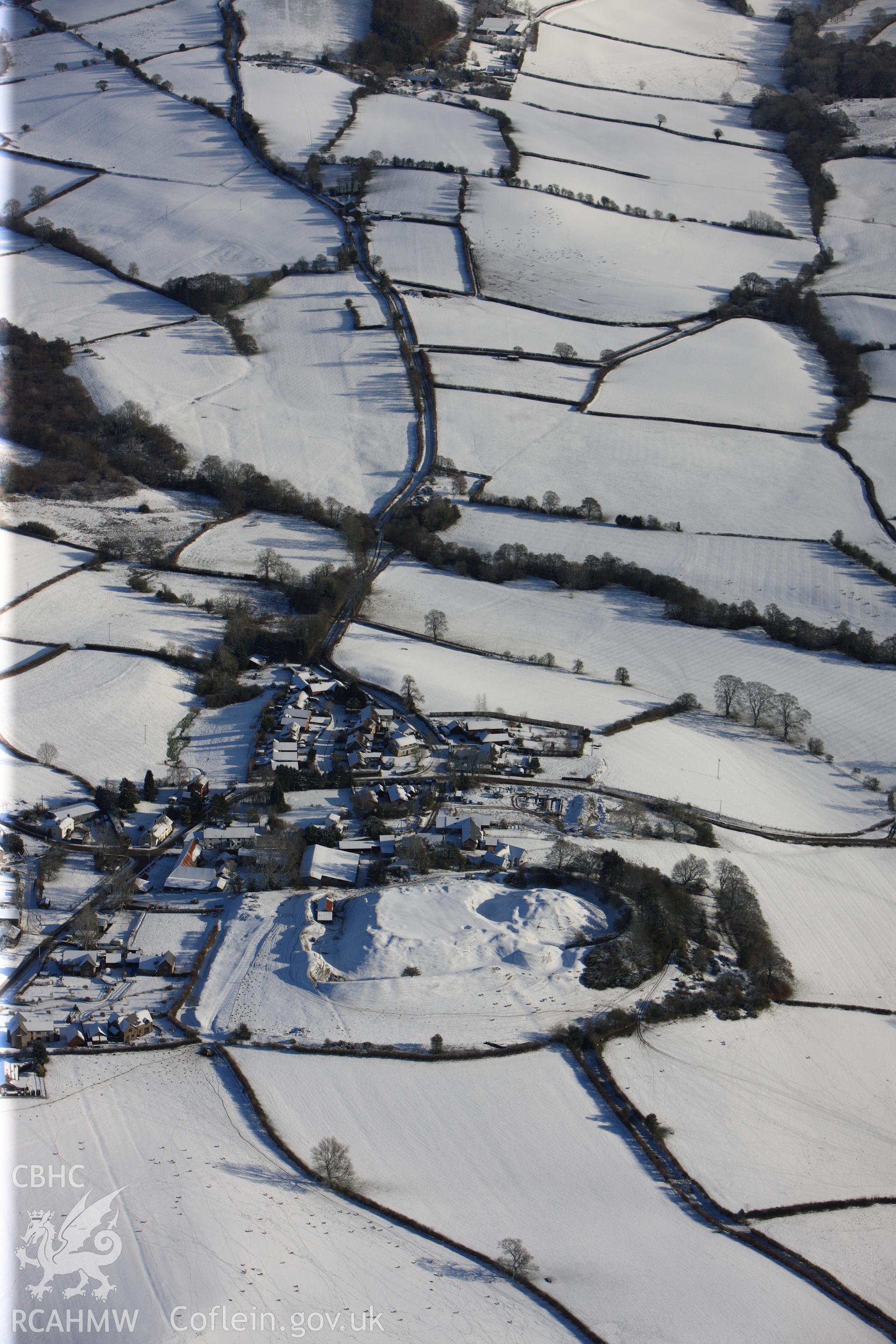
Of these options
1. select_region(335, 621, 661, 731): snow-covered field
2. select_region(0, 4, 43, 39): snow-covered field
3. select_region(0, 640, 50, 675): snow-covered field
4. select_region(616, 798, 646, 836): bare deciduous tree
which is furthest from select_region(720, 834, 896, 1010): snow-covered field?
select_region(0, 4, 43, 39): snow-covered field

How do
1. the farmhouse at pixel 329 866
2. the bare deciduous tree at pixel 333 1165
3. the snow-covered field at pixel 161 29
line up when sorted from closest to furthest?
the bare deciduous tree at pixel 333 1165
the farmhouse at pixel 329 866
the snow-covered field at pixel 161 29

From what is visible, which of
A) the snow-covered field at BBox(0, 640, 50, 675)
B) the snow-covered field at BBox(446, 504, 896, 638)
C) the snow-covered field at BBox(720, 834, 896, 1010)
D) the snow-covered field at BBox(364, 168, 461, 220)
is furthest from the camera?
the snow-covered field at BBox(364, 168, 461, 220)

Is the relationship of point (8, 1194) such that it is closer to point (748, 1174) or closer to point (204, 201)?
point (748, 1174)

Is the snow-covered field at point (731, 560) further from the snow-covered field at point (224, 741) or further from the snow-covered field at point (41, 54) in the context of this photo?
the snow-covered field at point (41, 54)

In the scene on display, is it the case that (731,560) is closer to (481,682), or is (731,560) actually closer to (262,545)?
(481,682)

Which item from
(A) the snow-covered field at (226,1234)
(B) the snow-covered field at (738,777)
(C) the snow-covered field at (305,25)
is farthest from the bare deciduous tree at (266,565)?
(C) the snow-covered field at (305,25)

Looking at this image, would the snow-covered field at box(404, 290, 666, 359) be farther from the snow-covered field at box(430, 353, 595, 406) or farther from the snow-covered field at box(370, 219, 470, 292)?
the snow-covered field at box(370, 219, 470, 292)

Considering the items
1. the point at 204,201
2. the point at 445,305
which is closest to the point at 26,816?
the point at 445,305
